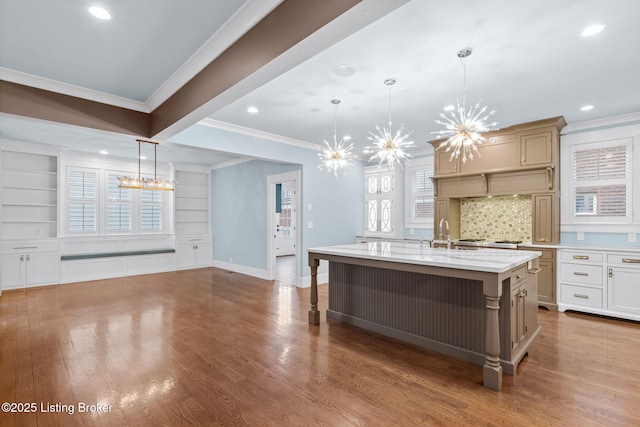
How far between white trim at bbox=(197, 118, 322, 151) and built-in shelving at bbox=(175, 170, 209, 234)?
362 centimetres

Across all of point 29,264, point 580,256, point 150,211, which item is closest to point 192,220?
point 150,211

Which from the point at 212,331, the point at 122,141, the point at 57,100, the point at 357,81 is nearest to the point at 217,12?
the point at 357,81

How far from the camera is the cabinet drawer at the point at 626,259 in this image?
3.87 metres

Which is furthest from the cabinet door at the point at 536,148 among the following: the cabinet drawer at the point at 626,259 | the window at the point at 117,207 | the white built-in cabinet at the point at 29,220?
the white built-in cabinet at the point at 29,220

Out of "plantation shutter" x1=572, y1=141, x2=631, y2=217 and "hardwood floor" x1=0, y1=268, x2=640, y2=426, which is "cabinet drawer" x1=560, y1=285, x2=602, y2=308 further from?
"plantation shutter" x1=572, y1=141, x2=631, y2=217

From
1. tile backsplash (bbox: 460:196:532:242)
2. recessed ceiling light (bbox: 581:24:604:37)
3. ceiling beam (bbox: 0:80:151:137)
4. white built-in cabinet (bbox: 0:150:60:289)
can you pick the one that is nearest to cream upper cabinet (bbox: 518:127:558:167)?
tile backsplash (bbox: 460:196:532:242)

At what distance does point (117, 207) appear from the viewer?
713 cm

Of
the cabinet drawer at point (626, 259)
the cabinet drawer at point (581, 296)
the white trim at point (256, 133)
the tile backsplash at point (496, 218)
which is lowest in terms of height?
the cabinet drawer at point (581, 296)

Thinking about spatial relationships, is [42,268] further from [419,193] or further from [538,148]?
[538,148]

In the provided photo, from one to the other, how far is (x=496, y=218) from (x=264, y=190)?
4.46m

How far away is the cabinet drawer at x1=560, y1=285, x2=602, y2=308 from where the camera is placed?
4.14 m

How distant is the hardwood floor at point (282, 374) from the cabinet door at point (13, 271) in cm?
173

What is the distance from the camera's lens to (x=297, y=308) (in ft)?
14.8

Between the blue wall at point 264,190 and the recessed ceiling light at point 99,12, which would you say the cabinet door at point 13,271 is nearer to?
the blue wall at point 264,190
